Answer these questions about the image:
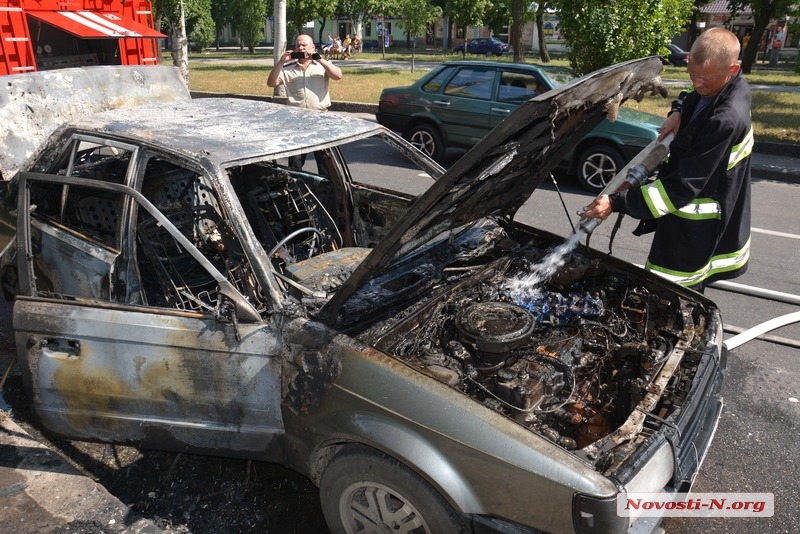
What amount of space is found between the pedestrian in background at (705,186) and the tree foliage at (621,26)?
24.9ft

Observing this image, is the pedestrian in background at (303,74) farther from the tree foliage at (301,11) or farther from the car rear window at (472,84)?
the tree foliage at (301,11)

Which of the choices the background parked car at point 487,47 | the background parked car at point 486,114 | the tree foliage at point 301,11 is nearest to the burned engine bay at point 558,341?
the background parked car at point 486,114

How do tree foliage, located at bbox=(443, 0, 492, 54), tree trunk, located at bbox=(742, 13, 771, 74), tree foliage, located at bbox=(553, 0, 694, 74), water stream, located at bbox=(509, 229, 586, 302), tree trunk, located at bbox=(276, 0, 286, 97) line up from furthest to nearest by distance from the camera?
tree foliage, located at bbox=(443, 0, 492, 54)
tree trunk, located at bbox=(742, 13, 771, 74)
tree trunk, located at bbox=(276, 0, 286, 97)
tree foliage, located at bbox=(553, 0, 694, 74)
water stream, located at bbox=(509, 229, 586, 302)

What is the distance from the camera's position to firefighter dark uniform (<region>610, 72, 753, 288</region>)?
3.06 m

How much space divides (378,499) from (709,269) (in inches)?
94.2

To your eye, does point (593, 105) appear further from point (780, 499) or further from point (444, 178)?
point (780, 499)

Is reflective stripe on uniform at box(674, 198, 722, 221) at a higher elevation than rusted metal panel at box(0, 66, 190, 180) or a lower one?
lower

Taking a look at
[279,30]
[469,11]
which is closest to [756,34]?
[469,11]

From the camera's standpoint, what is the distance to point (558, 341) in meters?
2.86

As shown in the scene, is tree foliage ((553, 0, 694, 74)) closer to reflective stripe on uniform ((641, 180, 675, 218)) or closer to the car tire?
the car tire

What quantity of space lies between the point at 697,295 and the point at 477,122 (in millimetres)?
6057

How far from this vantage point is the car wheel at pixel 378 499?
7.07 ft

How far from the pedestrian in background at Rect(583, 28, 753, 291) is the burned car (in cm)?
31

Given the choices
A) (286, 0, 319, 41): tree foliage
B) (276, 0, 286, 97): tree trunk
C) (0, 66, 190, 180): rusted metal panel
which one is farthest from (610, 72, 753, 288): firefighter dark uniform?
(286, 0, 319, 41): tree foliage
